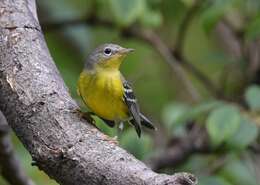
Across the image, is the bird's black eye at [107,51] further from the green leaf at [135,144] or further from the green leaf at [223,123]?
the green leaf at [223,123]

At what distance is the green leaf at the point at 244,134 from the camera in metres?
3.67

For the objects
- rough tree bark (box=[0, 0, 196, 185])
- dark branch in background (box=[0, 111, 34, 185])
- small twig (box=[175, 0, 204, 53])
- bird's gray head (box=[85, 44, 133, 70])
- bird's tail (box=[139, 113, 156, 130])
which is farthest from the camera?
small twig (box=[175, 0, 204, 53])

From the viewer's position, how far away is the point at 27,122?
2.30 m

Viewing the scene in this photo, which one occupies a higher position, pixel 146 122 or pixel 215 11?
pixel 215 11

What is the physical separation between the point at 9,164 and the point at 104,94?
0.66 m

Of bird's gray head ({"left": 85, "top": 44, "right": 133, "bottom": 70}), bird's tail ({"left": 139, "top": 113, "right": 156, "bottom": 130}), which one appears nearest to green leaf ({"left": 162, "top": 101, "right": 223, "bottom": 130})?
bird's tail ({"left": 139, "top": 113, "right": 156, "bottom": 130})

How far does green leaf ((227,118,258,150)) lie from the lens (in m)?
3.67

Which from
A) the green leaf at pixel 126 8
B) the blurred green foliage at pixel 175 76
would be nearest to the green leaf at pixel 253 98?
the blurred green foliage at pixel 175 76

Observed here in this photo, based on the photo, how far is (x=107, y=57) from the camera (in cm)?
399

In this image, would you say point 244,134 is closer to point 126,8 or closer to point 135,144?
point 135,144

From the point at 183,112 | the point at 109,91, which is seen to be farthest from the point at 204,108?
the point at 183,112

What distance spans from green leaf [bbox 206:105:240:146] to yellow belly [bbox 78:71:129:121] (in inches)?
18.4

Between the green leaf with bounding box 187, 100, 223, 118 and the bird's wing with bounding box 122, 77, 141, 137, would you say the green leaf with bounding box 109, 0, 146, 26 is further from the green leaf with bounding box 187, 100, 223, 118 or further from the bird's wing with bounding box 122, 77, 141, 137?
the green leaf with bounding box 187, 100, 223, 118

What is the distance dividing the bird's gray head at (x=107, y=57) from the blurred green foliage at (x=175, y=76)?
232 millimetres
